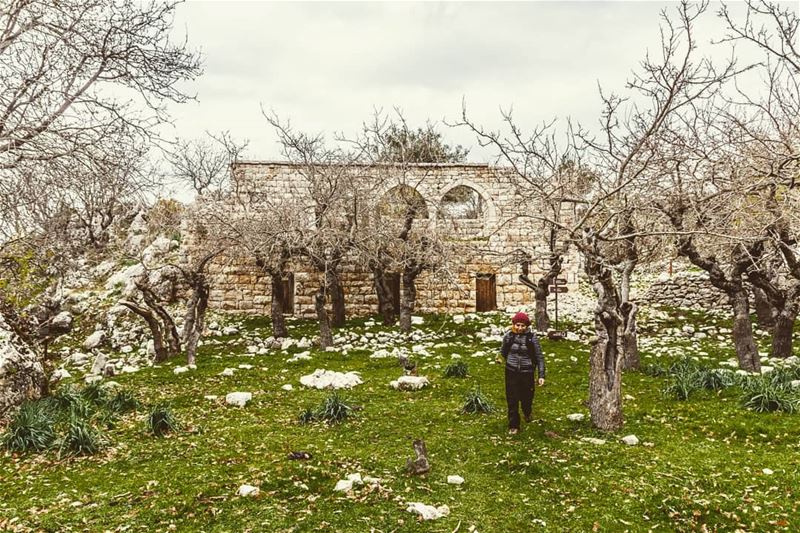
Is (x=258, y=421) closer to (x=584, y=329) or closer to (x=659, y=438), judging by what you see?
(x=659, y=438)

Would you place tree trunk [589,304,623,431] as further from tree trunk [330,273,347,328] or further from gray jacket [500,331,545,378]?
tree trunk [330,273,347,328]

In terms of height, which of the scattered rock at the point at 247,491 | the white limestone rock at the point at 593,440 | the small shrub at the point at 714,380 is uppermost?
the small shrub at the point at 714,380

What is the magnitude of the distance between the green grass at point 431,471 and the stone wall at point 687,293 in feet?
39.1

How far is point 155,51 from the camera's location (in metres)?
6.66

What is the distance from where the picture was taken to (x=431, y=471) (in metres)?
6.63

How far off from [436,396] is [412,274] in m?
7.51

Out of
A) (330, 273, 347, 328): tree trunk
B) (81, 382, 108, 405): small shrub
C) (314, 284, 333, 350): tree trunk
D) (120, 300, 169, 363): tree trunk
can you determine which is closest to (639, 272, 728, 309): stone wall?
(330, 273, 347, 328): tree trunk

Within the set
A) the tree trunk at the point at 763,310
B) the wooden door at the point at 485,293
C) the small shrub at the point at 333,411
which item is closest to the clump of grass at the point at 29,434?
the small shrub at the point at 333,411

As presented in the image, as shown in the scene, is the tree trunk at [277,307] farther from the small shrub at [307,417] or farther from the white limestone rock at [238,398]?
the small shrub at [307,417]

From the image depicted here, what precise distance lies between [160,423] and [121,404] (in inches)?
66.4

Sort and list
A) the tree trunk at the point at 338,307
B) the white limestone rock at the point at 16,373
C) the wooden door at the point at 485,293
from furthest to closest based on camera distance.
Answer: the wooden door at the point at 485,293 < the tree trunk at the point at 338,307 < the white limestone rock at the point at 16,373

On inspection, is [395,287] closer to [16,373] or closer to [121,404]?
[121,404]

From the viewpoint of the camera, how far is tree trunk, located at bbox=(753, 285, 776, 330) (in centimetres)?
1656

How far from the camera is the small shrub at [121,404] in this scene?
913cm
